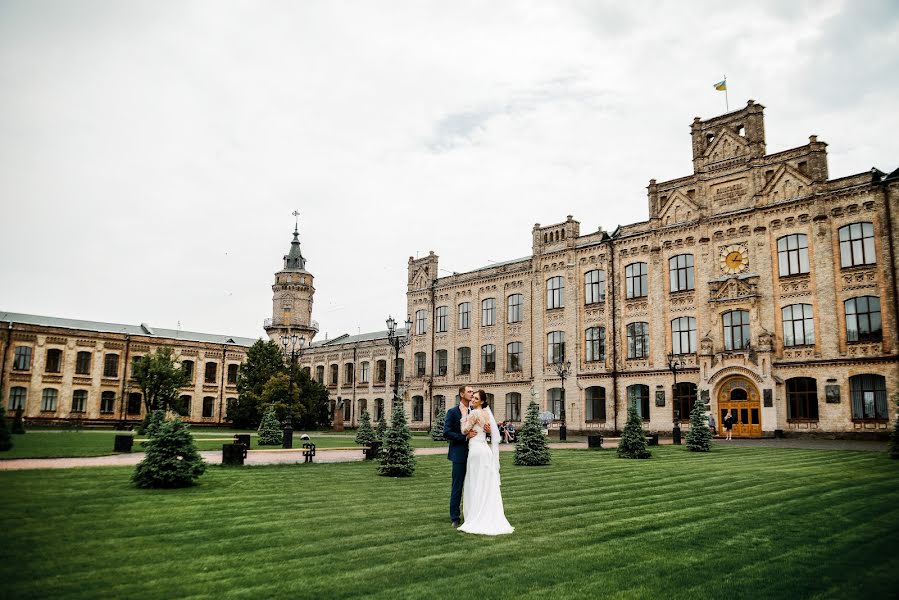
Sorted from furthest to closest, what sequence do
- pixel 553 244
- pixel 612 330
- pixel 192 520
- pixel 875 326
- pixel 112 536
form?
1. pixel 553 244
2. pixel 612 330
3. pixel 875 326
4. pixel 192 520
5. pixel 112 536

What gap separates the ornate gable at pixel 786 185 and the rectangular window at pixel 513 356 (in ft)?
68.5

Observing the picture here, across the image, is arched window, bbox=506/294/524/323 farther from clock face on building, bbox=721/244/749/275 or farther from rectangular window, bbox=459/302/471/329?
clock face on building, bbox=721/244/749/275

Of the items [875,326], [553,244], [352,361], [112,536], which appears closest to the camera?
[112,536]

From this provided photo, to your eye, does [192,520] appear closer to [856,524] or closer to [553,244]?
[856,524]

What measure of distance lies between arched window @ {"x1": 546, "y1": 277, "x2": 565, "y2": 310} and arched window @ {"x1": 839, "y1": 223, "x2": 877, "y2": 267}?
18.4 metres

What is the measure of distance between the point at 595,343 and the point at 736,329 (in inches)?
394

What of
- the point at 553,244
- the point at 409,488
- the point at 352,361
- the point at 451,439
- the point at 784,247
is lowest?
the point at 409,488

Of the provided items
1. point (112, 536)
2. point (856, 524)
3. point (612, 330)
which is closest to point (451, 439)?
point (112, 536)

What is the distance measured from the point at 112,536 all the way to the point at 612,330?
3800cm

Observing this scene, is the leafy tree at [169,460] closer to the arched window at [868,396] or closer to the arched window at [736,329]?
the arched window at [736,329]

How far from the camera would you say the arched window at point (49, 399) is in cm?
5741

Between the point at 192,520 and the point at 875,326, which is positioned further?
the point at 875,326

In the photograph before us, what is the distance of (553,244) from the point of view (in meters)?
47.3

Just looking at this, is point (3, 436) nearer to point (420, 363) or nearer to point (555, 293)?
point (555, 293)
